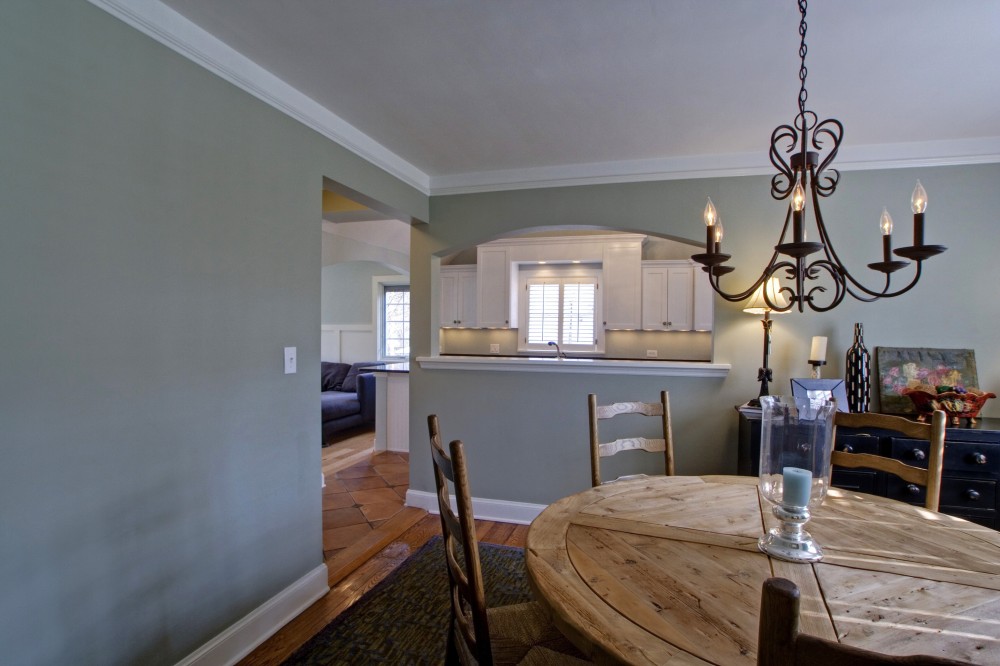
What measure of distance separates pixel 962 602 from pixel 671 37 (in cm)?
183

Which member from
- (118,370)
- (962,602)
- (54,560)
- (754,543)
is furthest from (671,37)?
(54,560)

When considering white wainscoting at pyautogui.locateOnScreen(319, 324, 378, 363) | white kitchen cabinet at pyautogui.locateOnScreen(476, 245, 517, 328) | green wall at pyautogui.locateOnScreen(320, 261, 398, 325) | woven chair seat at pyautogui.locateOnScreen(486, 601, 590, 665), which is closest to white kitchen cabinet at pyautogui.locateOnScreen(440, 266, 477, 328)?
white kitchen cabinet at pyautogui.locateOnScreen(476, 245, 517, 328)

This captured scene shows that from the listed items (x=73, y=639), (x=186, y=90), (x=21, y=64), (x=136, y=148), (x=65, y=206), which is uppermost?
(x=186, y=90)

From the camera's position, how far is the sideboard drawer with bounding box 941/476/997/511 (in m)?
2.34

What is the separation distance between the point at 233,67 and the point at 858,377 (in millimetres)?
3358

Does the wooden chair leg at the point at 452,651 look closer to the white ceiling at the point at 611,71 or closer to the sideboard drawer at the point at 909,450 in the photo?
the white ceiling at the point at 611,71

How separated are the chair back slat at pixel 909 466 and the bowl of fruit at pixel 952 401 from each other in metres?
0.93

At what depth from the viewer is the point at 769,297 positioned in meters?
2.62

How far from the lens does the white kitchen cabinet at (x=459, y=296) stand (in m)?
6.30

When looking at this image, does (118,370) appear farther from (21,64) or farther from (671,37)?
(671,37)

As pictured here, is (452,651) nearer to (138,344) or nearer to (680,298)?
(138,344)

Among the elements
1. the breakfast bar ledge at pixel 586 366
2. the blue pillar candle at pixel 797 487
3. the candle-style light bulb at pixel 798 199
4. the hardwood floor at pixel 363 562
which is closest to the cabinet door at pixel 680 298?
the breakfast bar ledge at pixel 586 366

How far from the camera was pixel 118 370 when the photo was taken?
Result: 1.56 m

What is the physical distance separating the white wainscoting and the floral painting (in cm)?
619
